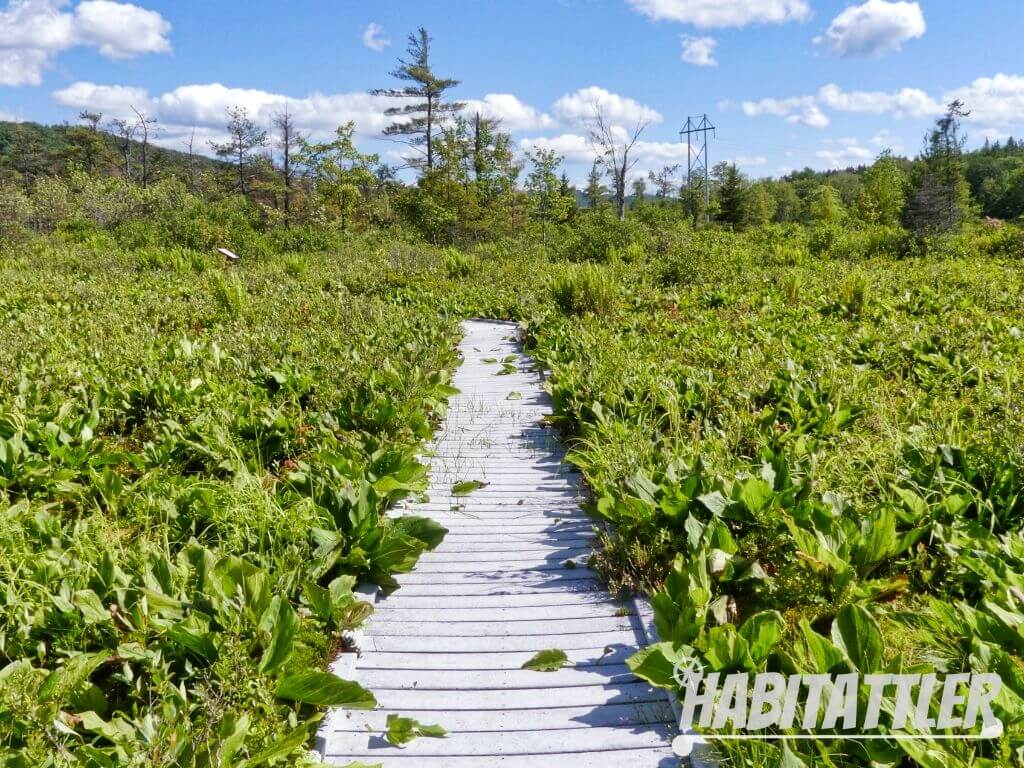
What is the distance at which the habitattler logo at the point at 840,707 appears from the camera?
177 centimetres

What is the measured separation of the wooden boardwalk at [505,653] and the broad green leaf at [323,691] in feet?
0.30

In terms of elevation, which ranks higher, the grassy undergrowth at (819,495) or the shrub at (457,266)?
the shrub at (457,266)

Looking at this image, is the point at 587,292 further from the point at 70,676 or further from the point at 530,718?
the point at 70,676

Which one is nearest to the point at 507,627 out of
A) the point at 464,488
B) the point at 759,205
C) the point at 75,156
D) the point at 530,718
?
the point at 530,718

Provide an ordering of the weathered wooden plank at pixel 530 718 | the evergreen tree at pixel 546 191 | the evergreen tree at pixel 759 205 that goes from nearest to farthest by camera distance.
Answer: the weathered wooden plank at pixel 530 718 → the evergreen tree at pixel 546 191 → the evergreen tree at pixel 759 205

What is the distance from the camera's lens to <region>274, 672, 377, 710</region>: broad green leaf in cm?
210

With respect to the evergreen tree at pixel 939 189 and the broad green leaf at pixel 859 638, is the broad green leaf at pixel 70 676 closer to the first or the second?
the broad green leaf at pixel 859 638

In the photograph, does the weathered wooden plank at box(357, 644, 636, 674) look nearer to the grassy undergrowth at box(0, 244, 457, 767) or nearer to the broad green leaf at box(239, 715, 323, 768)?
the grassy undergrowth at box(0, 244, 457, 767)

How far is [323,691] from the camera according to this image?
6.95 ft

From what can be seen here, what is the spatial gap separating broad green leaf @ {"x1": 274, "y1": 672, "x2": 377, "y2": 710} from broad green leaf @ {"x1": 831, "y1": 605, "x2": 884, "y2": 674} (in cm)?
153

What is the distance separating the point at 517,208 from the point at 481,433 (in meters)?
29.2

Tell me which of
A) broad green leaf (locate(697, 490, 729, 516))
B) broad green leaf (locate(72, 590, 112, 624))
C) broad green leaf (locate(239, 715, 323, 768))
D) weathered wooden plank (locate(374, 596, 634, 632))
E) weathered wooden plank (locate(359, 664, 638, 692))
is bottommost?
weathered wooden plank (locate(359, 664, 638, 692))

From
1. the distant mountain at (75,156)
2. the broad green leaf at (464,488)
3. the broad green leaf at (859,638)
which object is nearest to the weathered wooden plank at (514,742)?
the broad green leaf at (859,638)

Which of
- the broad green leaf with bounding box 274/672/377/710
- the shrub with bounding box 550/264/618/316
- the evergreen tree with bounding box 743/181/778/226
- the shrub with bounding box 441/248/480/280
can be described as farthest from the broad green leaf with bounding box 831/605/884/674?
the evergreen tree with bounding box 743/181/778/226
